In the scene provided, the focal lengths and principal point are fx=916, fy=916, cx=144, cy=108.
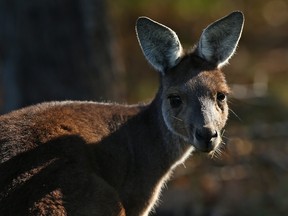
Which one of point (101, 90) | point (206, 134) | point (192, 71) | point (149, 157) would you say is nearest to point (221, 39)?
point (192, 71)

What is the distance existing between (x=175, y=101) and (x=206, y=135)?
704 mm

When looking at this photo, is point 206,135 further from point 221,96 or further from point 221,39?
point 221,39

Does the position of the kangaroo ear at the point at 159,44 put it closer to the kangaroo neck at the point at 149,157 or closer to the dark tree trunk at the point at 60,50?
the kangaroo neck at the point at 149,157

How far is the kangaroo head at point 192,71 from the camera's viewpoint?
8.10 metres

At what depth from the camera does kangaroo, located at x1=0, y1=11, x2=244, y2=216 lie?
752cm

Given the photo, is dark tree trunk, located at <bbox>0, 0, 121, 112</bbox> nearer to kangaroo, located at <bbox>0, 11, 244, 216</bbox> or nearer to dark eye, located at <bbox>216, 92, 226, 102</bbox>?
kangaroo, located at <bbox>0, 11, 244, 216</bbox>

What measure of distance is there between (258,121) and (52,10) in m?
3.75

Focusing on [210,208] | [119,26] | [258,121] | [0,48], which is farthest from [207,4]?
[210,208]

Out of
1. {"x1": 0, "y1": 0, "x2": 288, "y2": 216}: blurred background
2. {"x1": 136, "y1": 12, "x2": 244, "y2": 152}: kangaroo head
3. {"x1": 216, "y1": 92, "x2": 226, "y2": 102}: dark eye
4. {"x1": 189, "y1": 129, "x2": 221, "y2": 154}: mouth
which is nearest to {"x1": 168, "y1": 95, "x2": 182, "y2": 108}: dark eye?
{"x1": 136, "y1": 12, "x2": 244, "y2": 152}: kangaroo head

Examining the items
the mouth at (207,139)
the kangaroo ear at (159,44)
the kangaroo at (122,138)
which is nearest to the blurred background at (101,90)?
the kangaroo at (122,138)

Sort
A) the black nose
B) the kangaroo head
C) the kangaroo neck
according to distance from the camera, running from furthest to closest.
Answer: the kangaroo neck < the kangaroo head < the black nose

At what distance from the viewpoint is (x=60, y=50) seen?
11.7 m

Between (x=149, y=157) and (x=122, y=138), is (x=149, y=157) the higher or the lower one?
the lower one

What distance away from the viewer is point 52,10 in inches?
460
